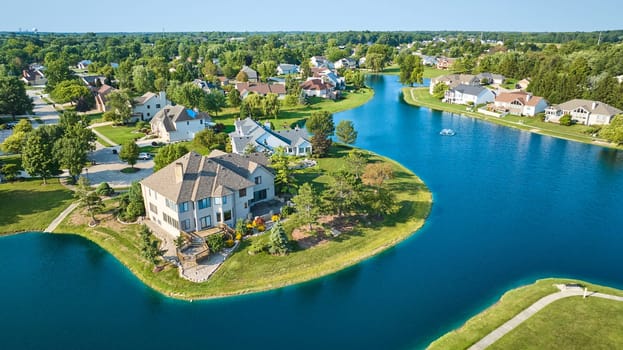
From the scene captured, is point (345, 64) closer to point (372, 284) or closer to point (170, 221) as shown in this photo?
point (170, 221)

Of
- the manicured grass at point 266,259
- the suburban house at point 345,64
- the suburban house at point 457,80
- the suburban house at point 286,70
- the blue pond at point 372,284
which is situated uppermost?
the suburban house at point 345,64

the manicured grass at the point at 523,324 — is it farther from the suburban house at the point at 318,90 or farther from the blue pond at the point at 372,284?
the suburban house at the point at 318,90

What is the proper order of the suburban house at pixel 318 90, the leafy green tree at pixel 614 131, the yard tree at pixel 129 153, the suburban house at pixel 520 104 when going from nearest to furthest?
the yard tree at pixel 129 153 < the leafy green tree at pixel 614 131 < the suburban house at pixel 520 104 < the suburban house at pixel 318 90

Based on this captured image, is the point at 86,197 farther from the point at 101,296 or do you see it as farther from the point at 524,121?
the point at 524,121

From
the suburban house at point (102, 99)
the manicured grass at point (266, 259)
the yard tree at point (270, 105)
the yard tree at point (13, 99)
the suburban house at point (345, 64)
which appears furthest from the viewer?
the suburban house at point (345, 64)

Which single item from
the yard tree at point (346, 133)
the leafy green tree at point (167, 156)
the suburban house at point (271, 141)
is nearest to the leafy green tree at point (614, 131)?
the yard tree at point (346, 133)

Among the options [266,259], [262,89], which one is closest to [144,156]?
[266,259]

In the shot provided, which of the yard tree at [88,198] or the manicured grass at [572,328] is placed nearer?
the manicured grass at [572,328]
